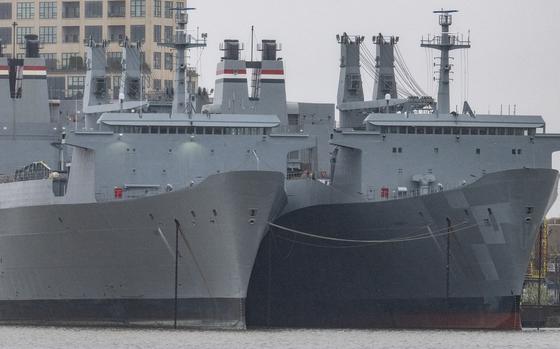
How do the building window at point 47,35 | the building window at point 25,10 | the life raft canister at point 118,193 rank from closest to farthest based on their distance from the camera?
the life raft canister at point 118,193 → the building window at point 47,35 → the building window at point 25,10

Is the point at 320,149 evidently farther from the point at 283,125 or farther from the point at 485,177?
the point at 485,177

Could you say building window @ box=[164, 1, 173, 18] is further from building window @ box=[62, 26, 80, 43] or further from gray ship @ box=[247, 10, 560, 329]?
gray ship @ box=[247, 10, 560, 329]

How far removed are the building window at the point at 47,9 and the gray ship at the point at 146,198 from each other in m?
28.6

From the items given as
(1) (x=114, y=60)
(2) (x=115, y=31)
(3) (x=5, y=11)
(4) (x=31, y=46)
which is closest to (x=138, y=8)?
(2) (x=115, y=31)

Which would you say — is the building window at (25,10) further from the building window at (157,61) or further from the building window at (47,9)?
the building window at (157,61)

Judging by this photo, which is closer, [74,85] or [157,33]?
[74,85]

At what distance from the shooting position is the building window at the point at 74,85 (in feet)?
353

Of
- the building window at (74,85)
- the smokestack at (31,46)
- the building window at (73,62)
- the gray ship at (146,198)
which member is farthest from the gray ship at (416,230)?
the building window at (73,62)

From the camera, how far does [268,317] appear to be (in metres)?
79.5

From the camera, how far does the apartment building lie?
11538 cm

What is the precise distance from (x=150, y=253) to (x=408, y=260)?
8788 mm

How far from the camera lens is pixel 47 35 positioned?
11612cm

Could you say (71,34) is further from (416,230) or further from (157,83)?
(416,230)

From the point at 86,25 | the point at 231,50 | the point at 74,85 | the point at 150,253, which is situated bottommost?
the point at 150,253
